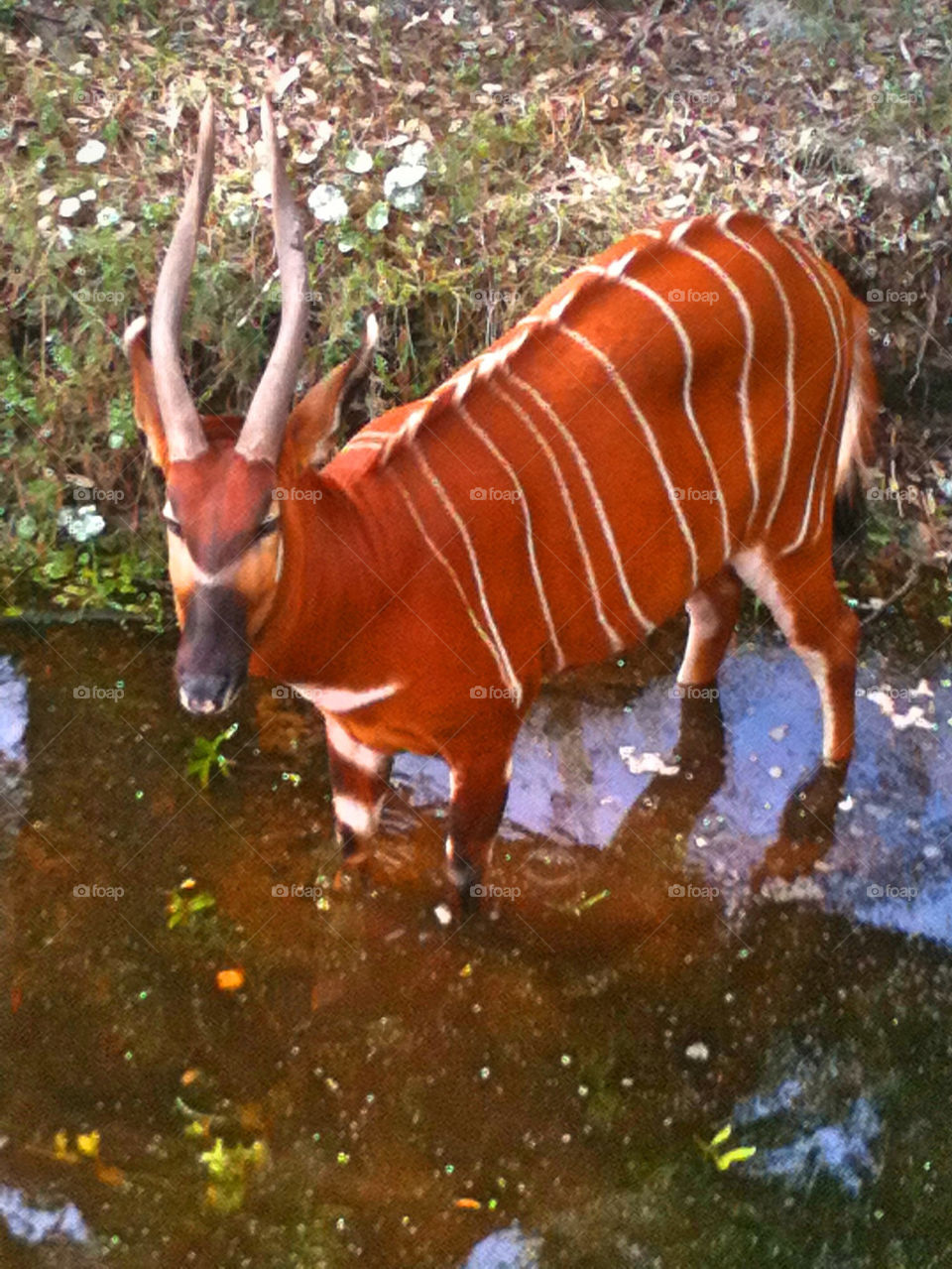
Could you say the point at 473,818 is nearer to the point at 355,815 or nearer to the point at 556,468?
the point at 355,815

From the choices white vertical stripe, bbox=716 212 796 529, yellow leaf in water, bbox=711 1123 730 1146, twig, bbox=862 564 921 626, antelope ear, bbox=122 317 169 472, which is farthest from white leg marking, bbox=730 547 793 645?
antelope ear, bbox=122 317 169 472

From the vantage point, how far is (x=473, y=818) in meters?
3.46

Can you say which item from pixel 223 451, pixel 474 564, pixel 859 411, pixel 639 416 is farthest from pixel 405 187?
pixel 223 451

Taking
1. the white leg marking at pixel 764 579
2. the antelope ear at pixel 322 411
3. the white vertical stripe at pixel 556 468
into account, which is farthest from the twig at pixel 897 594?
the antelope ear at pixel 322 411

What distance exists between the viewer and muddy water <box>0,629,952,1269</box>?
313 centimetres

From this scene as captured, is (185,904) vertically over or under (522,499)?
under

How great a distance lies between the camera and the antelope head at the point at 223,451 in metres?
2.62

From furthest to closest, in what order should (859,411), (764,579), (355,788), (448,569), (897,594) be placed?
(897,594) → (859,411) → (764,579) → (355,788) → (448,569)

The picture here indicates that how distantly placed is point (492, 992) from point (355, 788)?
0.65m

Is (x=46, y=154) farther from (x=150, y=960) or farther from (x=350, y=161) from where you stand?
(x=150, y=960)

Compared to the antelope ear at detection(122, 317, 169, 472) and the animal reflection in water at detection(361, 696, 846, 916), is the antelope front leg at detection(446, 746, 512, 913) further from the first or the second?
the antelope ear at detection(122, 317, 169, 472)

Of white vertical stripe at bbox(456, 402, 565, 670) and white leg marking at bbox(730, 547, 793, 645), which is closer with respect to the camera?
white vertical stripe at bbox(456, 402, 565, 670)

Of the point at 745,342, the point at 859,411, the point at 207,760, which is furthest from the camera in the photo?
the point at 207,760

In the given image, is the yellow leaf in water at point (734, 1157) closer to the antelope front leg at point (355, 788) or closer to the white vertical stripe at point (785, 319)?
the antelope front leg at point (355, 788)
